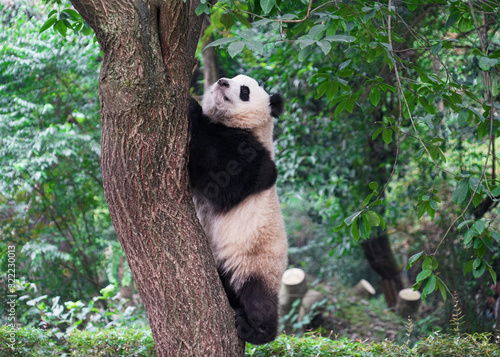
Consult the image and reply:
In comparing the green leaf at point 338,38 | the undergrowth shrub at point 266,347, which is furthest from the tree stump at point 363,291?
the green leaf at point 338,38

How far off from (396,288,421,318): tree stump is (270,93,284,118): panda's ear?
17.7 ft

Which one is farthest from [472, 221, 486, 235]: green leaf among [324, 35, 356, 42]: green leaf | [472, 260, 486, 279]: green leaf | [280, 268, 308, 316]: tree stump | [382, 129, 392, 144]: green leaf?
[280, 268, 308, 316]: tree stump

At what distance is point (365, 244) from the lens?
24.9 ft

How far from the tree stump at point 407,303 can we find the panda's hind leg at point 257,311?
531cm

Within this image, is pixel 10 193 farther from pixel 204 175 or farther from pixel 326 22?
pixel 326 22

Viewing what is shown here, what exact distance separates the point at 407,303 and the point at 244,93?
5.79 meters

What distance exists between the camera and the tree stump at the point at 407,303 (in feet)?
24.6

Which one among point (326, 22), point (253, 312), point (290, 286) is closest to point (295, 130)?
point (290, 286)

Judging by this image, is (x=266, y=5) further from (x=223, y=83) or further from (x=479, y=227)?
(x=479, y=227)

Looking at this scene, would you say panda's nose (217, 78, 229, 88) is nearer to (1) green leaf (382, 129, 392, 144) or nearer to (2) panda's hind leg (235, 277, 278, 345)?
(1) green leaf (382, 129, 392, 144)

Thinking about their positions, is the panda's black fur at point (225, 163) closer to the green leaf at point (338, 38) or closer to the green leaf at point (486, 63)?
the green leaf at point (338, 38)

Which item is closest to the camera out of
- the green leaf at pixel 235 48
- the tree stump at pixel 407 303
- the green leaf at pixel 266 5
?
the green leaf at pixel 235 48

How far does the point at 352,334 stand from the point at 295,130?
3.41 metres

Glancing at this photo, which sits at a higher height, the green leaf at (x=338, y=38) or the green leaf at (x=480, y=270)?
the green leaf at (x=338, y=38)
